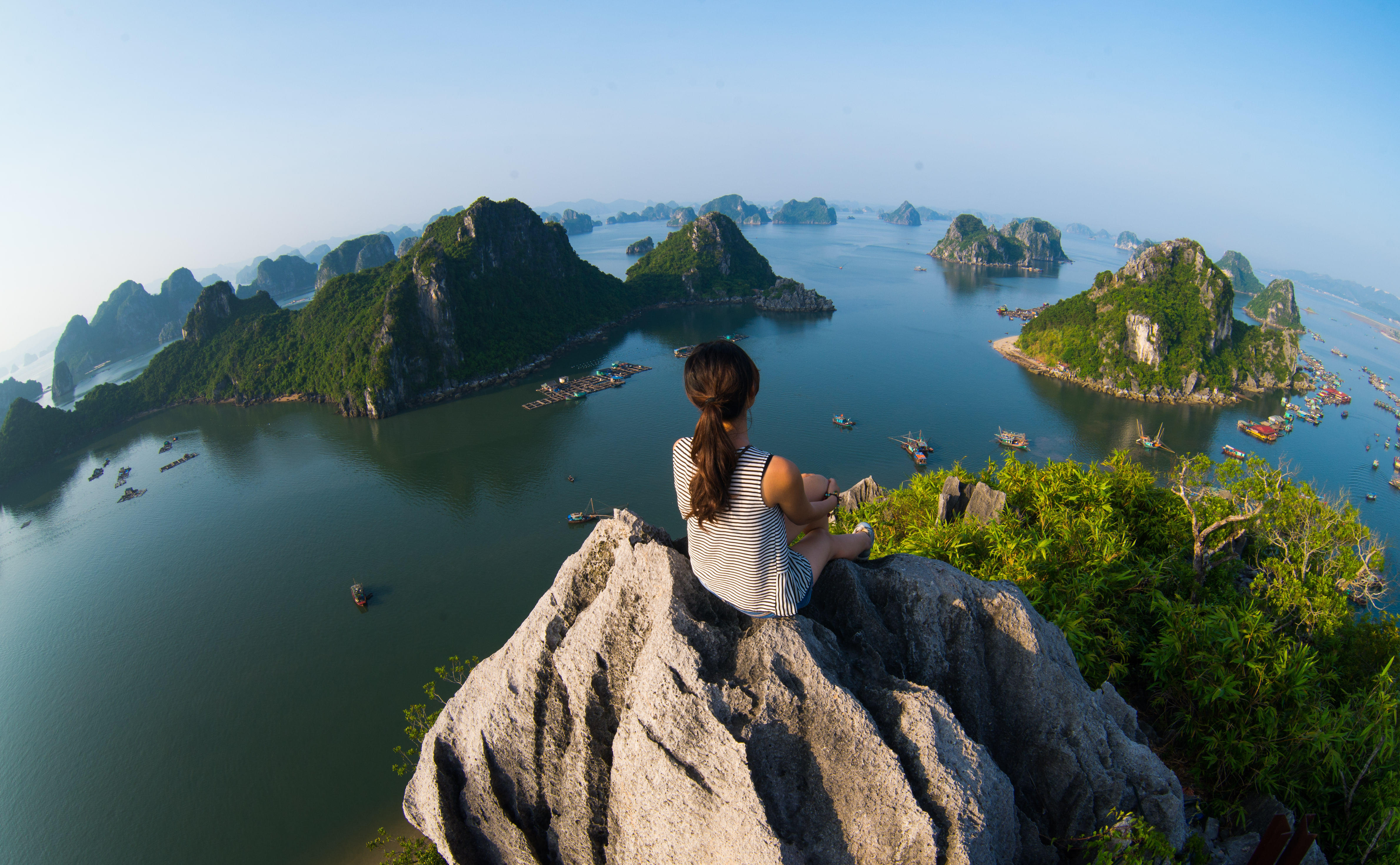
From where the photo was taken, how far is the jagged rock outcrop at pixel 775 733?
379cm

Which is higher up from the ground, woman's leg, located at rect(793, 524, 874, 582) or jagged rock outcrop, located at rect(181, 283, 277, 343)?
woman's leg, located at rect(793, 524, 874, 582)

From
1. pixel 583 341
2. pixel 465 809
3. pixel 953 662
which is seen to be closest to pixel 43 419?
pixel 583 341

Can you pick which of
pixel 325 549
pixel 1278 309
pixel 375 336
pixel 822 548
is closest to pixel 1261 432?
pixel 822 548

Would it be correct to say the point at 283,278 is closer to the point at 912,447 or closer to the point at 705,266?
the point at 705,266

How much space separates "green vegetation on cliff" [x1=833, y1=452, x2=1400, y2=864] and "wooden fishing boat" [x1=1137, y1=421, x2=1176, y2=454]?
32.7 meters

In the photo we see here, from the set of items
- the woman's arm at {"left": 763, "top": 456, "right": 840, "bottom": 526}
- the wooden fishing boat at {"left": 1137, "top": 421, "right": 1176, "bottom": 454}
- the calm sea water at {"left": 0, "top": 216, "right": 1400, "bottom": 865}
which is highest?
the woman's arm at {"left": 763, "top": 456, "right": 840, "bottom": 526}

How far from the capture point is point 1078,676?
17.8ft

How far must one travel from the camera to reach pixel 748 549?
380 cm

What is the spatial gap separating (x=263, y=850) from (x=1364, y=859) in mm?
24629

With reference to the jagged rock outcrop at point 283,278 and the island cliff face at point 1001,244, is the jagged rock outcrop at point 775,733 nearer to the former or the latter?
the island cliff face at point 1001,244

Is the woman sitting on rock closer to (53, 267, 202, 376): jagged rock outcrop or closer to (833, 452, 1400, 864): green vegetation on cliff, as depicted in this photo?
(833, 452, 1400, 864): green vegetation on cliff

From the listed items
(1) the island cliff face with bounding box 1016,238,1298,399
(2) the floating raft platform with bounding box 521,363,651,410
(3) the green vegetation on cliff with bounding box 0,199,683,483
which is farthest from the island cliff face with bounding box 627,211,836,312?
(1) the island cliff face with bounding box 1016,238,1298,399

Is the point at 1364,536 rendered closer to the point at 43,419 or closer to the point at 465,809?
the point at 465,809

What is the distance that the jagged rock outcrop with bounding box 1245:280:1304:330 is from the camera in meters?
85.3
